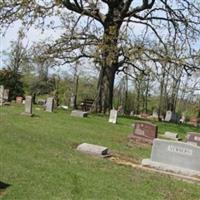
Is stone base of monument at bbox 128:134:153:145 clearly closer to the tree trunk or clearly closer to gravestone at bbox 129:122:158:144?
gravestone at bbox 129:122:158:144

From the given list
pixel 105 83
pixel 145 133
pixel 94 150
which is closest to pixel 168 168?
pixel 94 150

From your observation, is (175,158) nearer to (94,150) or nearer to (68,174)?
(94,150)

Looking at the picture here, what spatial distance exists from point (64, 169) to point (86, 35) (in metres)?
17.8

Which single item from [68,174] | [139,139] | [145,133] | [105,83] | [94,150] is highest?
[105,83]

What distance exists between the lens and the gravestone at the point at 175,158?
38.8 ft

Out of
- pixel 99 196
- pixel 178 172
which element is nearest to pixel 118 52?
pixel 178 172

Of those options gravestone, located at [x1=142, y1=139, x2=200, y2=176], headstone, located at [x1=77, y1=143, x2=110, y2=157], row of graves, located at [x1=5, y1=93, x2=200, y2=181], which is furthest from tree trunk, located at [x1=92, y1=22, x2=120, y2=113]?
gravestone, located at [x1=142, y1=139, x2=200, y2=176]

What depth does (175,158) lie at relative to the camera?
476 inches

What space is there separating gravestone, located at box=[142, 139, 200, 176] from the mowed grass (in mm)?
826

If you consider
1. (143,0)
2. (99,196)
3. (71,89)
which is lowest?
(99,196)

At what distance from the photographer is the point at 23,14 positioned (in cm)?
2498

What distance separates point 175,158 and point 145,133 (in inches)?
205

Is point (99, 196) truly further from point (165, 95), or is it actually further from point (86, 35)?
point (165, 95)

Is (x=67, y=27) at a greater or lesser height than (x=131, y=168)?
greater
